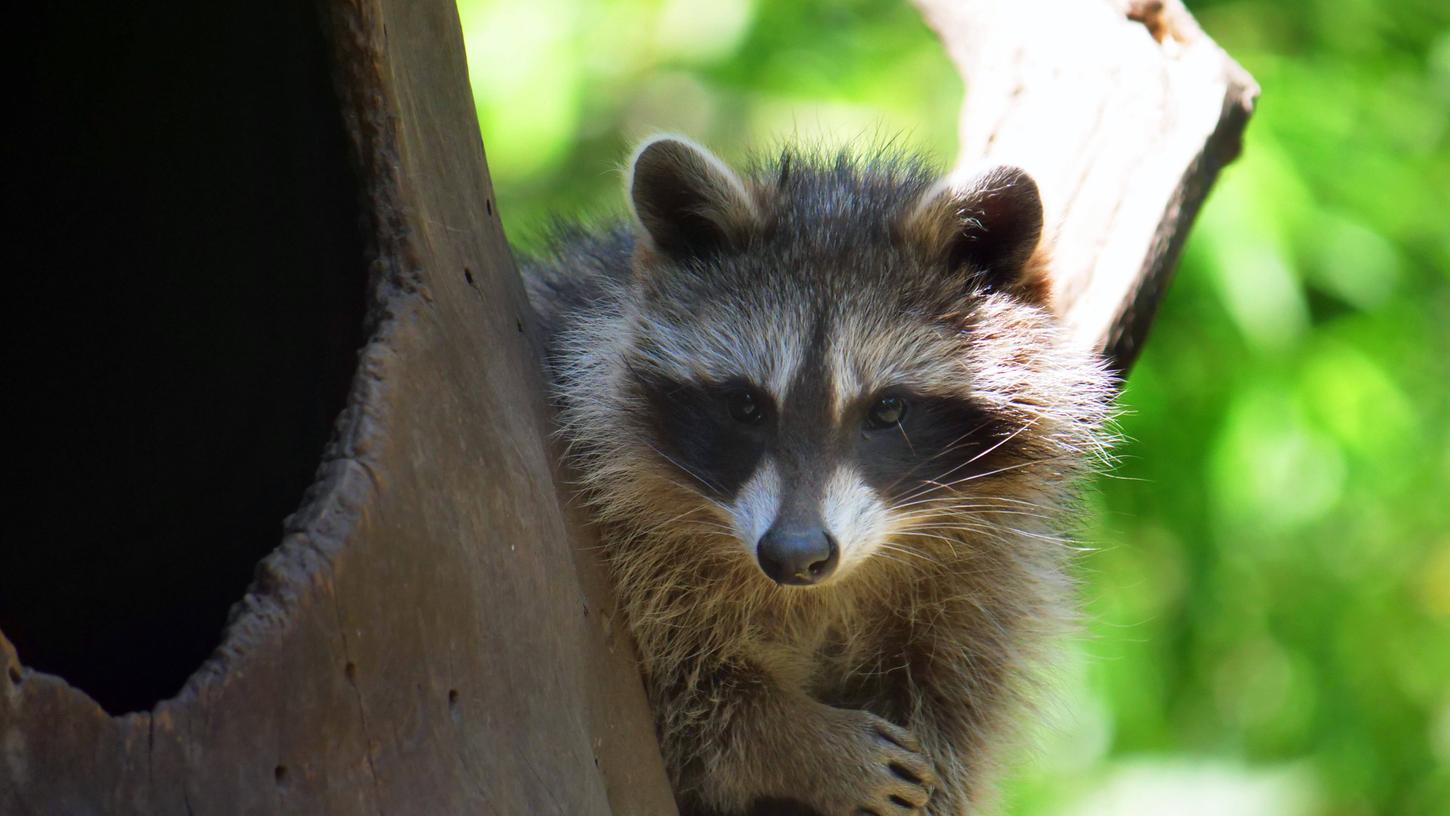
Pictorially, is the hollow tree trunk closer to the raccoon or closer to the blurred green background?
the raccoon

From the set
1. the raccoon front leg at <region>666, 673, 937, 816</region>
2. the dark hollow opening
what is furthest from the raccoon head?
the dark hollow opening

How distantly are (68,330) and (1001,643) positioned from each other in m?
1.64

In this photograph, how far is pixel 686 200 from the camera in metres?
2.49

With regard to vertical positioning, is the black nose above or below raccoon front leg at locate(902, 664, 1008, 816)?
above

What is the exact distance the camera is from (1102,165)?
2914 mm

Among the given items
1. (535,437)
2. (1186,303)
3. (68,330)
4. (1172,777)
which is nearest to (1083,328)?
(535,437)

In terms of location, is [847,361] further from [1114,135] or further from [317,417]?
[1114,135]

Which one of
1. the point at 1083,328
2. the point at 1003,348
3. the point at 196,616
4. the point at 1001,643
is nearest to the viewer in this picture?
the point at 196,616

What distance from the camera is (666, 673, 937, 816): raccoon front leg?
2.33 m

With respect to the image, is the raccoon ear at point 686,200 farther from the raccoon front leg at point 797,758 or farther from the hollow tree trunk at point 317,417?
the raccoon front leg at point 797,758

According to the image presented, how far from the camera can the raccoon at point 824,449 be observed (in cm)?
234

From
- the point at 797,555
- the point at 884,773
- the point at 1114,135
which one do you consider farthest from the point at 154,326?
the point at 1114,135

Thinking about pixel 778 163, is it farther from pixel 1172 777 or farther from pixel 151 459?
pixel 1172 777

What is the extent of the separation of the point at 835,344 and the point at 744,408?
18 cm
